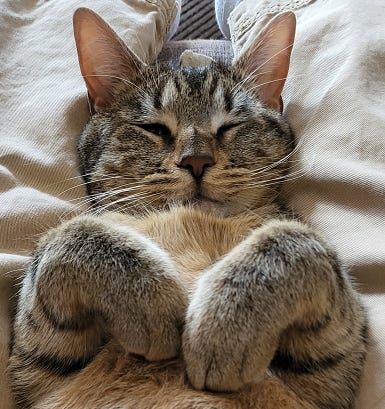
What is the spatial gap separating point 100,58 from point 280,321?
81 cm

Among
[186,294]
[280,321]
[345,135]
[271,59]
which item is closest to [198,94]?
[271,59]

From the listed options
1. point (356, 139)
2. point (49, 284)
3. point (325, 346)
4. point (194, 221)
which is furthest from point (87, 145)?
point (325, 346)

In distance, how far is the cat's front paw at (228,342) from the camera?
94 centimetres

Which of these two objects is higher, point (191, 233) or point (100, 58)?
point (100, 58)

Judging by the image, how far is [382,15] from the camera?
4.94 feet

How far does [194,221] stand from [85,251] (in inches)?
10.4

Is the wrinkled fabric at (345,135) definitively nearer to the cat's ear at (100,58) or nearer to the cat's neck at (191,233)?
the cat's neck at (191,233)

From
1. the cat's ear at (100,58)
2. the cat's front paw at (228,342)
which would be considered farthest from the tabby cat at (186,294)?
the cat's ear at (100,58)

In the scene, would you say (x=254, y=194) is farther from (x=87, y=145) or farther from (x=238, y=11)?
(x=238, y=11)

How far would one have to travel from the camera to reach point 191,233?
3.99ft

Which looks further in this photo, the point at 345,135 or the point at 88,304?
the point at 345,135

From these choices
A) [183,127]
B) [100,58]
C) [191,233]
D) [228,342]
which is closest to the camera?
[228,342]

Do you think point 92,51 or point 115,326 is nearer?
point 115,326

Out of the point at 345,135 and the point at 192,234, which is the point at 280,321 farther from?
the point at 345,135
